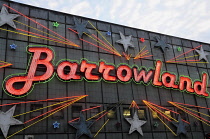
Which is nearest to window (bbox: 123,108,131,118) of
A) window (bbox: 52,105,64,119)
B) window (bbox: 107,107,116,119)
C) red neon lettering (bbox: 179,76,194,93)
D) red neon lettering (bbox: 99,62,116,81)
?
window (bbox: 107,107,116,119)

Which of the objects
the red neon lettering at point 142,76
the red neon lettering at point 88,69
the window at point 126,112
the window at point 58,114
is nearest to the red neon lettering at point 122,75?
the red neon lettering at point 142,76

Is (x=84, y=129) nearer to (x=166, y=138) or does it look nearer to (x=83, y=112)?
(x=83, y=112)

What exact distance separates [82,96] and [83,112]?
1658mm

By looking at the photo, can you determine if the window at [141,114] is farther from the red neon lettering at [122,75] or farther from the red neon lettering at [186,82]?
the red neon lettering at [186,82]

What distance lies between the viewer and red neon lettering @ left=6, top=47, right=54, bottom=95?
2100 centimetres

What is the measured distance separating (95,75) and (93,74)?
36cm

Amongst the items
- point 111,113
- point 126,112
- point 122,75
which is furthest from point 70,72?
point 126,112

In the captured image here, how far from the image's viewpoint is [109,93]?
85.7 feet

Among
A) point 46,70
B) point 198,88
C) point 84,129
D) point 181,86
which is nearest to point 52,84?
point 46,70

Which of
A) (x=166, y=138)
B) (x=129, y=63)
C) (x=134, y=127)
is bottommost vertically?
(x=166, y=138)

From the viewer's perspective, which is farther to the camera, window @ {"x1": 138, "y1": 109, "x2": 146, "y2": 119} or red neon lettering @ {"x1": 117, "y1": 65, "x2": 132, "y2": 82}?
red neon lettering @ {"x1": 117, "y1": 65, "x2": 132, "y2": 82}

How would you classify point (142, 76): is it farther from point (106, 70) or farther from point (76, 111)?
point (76, 111)

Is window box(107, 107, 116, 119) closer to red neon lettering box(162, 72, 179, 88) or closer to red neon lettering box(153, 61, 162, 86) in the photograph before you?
red neon lettering box(153, 61, 162, 86)

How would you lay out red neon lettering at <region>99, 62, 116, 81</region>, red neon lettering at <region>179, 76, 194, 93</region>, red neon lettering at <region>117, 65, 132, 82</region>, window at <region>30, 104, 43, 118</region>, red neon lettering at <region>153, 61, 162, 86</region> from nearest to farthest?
window at <region>30, 104, 43, 118</region> → red neon lettering at <region>99, 62, 116, 81</region> → red neon lettering at <region>117, 65, 132, 82</region> → red neon lettering at <region>153, 61, 162, 86</region> → red neon lettering at <region>179, 76, 194, 93</region>
